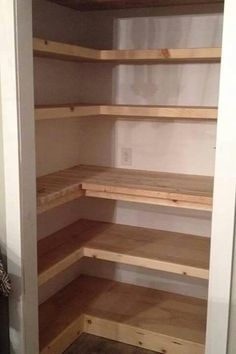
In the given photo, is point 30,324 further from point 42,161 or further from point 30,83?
point 30,83

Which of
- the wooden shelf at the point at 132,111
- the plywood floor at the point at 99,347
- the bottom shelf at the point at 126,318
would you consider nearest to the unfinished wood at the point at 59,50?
the wooden shelf at the point at 132,111

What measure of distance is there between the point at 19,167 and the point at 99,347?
4.07 ft

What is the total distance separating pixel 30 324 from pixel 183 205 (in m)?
0.93

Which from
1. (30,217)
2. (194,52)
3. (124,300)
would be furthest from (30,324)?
(194,52)

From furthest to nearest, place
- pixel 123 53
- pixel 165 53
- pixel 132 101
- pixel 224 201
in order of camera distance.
Answer: pixel 132 101
pixel 123 53
pixel 165 53
pixel 224 201

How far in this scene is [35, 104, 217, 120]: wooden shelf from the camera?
6.60 feet

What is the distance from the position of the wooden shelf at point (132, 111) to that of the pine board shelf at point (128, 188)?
371 millimetres

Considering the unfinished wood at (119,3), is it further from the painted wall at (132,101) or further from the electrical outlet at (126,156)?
the electrical outlet at (126,156)

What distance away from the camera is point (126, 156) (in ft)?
8.73

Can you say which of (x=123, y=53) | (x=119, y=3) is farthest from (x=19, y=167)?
(x=119, y=3)

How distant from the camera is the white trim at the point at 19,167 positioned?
1.62 m

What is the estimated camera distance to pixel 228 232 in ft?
5.14

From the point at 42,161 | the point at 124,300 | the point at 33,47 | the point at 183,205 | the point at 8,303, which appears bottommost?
the point at 124,300

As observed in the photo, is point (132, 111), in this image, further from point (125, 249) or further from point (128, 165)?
point (125, 249)
